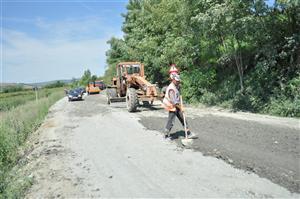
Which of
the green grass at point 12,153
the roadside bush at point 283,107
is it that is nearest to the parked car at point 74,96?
the green grass at point 12,153

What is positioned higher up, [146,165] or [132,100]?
[132,100]

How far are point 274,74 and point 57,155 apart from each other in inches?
386

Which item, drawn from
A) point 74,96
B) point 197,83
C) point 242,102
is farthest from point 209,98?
point 74,96

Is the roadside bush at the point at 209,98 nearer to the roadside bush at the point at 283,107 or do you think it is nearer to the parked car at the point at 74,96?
the roadside bush at the point at 283,107

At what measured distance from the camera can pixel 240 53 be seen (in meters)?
14.5

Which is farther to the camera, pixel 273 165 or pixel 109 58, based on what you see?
pixel 109 58

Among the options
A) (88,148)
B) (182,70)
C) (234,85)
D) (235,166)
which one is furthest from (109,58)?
(235,166)

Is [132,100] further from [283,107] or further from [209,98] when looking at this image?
[283,107]

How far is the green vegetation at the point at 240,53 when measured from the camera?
12.0 m

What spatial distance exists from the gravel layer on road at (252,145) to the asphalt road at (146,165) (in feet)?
0.10

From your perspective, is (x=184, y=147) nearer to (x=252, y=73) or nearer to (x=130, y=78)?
(x=252, y=73)

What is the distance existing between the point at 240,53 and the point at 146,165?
A: 389 inches

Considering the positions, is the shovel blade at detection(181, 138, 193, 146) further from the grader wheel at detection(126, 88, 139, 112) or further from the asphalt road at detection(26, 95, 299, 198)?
the grader wheel at detection(126, 88, 139, 112)

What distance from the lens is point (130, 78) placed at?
1681 cm
